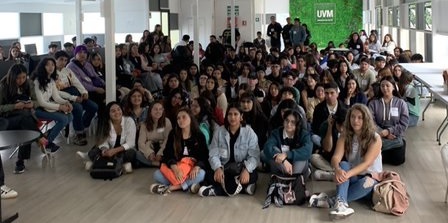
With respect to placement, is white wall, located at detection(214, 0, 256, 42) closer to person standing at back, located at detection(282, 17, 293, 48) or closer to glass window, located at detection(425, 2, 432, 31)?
person standing at back, located at detection(282, 17, 293, 48)

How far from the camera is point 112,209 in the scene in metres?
5.01

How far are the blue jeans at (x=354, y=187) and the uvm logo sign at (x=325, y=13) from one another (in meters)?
22.0

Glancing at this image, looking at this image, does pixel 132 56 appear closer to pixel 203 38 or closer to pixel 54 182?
pixel 54 182

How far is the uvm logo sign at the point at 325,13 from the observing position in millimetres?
25953

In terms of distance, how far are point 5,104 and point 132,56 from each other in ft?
14.2

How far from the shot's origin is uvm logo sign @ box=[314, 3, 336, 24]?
26.0 m

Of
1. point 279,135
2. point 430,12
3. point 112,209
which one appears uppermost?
point 430,12

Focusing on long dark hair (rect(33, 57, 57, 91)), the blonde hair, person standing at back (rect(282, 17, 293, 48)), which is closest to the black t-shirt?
the blonde hair

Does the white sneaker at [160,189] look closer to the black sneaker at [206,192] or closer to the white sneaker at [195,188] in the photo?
the white sneaker at [195,188]

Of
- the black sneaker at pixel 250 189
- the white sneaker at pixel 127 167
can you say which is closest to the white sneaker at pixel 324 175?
the black sneaker at pixel 250 189

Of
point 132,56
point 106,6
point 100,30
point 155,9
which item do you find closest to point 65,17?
point 100,30

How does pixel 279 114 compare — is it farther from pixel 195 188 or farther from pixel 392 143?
pixel 195 188

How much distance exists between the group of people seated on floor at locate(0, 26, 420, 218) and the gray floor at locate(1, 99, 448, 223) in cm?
18

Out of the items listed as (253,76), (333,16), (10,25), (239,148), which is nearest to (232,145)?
(239,148)
